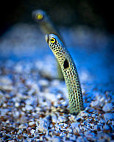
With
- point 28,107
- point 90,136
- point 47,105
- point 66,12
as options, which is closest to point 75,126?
point 90,136

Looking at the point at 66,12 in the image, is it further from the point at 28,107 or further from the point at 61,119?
the point at 61,119

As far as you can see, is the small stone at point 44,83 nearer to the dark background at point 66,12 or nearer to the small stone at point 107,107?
the small stone at point 107,107

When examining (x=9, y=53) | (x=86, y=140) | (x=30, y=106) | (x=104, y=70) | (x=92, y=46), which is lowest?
(x=86, y=140)

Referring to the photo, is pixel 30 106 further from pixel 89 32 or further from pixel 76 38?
pixel 89 32

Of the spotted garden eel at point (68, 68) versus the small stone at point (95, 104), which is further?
the small stone at point (95, 104)

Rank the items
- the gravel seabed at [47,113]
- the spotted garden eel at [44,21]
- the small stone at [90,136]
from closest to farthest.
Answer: the small stone at [90,136] < the gravel seabed at [47,113] < the spotted garden eel at [44,21]

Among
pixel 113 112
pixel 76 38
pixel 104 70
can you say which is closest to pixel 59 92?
pixel 113 112

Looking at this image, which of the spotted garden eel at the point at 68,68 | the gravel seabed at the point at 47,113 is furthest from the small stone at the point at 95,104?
the spotted garden eel at the point at 68,68
